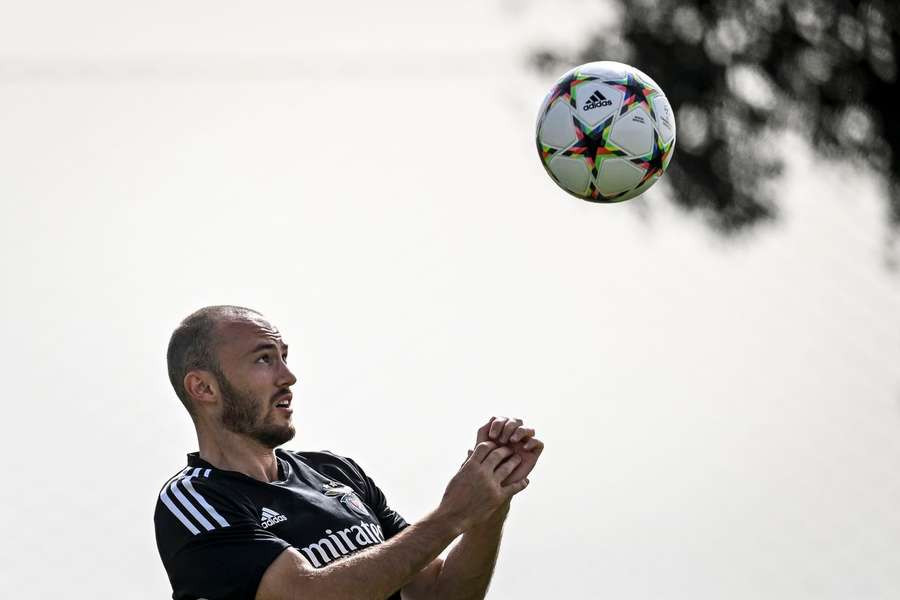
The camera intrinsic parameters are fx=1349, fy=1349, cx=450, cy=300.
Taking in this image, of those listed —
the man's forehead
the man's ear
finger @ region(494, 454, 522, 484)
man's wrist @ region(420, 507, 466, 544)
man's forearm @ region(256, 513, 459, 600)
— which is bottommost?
man's forearm @ region(256, 513, 459, 600)

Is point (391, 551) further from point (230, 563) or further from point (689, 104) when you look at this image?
point (689, 104)

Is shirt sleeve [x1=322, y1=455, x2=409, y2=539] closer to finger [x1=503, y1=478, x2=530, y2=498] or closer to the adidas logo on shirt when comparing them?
the adidas logo on shirt

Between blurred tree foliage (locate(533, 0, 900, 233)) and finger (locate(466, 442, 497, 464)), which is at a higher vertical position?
blurred tree foliage (locate(533, 0, 900, 233))

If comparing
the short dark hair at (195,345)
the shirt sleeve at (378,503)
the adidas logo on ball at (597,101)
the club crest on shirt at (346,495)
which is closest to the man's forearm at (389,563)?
the club crest on shirt at (346,495)

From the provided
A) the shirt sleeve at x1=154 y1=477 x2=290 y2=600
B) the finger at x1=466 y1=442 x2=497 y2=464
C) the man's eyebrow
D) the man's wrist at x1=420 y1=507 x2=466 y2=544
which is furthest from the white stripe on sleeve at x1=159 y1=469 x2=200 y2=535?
the finger at x1=466 y1=442 x2=497 y2=464

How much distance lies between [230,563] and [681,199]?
5.82 meters

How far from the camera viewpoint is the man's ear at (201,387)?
3635 mm

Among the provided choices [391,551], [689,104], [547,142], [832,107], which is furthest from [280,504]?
[832,107]

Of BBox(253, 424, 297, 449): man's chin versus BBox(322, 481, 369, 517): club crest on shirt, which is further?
BBox(322, 481, 369, 517): club crest on shirt

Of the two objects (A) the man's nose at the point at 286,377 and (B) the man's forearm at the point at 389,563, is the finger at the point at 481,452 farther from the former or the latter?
(A) the man's nose at the point at 286,377

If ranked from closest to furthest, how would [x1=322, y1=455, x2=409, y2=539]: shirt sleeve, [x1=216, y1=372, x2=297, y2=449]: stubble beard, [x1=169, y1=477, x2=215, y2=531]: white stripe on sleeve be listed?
[x1=169, y1=477, x2=215, y2=531]: white stripe on sleeve
[x1=216, y1=372, x2=297, y2=449]: stubble beard
[x1=322, y1=455, x2=409, y2=539]: shirt sleeve

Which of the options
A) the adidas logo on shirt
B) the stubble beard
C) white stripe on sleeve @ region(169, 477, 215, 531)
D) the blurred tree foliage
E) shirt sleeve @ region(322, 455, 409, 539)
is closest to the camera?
white stripe on sleeve @ region(169, 477, 215, 531)

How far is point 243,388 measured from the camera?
3.62 m

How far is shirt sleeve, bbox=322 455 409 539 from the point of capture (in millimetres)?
3908
